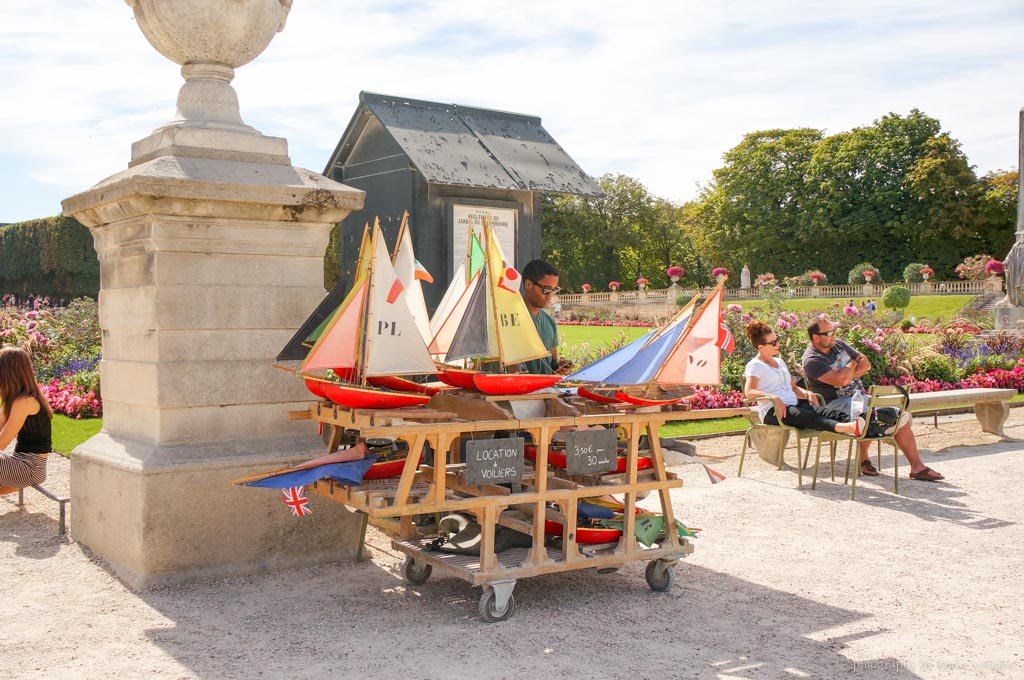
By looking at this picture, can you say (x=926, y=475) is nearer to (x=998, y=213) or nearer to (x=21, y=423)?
(x=21, y=423)

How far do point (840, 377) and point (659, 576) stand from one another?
4.06 metres

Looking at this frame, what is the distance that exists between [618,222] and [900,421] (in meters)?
59.4

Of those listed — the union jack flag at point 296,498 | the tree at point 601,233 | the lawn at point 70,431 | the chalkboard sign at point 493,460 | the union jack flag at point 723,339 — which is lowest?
the lawn at point 70,431

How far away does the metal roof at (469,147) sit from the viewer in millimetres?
8617

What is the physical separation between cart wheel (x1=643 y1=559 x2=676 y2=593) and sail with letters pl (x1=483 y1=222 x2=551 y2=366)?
1.21 m

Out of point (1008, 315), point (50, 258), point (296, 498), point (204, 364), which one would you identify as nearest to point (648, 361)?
point (296, 498)

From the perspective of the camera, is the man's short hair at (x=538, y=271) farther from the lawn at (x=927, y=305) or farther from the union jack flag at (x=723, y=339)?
the lawn at (x=927, y=305)

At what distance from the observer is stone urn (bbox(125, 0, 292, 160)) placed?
17.3ft

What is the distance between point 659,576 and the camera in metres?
4.87

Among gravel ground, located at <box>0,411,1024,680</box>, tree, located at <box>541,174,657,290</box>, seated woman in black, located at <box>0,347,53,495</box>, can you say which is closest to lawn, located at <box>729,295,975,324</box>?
tree, located at <box>541,174,657,290</box>

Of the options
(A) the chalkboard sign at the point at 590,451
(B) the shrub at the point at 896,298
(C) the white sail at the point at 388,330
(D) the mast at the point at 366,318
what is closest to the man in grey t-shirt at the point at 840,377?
(A) the chalkboard sign at the point at 590,451

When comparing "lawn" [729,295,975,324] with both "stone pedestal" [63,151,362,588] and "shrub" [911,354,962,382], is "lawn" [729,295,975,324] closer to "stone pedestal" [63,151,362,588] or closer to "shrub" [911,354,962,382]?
"shrub" [911,354,962,382]

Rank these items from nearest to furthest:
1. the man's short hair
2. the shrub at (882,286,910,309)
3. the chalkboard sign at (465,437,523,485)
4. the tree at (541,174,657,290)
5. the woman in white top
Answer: the chalkboard sign at (465,437,523,485), the man's short hair, the woman in white top, the shrub at (882,286,910,309), the tree at (541,174,657,290)

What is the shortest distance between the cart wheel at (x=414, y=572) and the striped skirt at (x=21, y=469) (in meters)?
3.04
